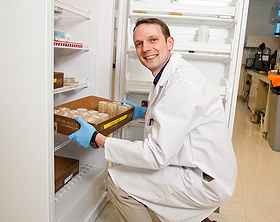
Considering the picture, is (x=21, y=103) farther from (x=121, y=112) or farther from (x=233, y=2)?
(x=233, y=2)

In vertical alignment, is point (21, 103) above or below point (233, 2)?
below

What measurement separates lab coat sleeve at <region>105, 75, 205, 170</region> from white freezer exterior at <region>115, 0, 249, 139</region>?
0.79m

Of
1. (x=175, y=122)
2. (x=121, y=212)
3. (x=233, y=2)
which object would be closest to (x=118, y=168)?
(x=121, y=212)

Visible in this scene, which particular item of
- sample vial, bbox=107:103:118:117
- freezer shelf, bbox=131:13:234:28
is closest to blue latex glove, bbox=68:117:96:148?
sample vial, bbox=107:103:118:117

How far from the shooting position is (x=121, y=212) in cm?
152

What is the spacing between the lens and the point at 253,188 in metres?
2.57

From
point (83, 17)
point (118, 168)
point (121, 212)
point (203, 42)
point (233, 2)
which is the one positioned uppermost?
point (233, 2)

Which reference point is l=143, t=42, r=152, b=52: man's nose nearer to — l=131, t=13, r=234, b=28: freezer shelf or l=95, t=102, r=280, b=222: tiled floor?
l=131, t=13, r=234, b=28: freezer shelf

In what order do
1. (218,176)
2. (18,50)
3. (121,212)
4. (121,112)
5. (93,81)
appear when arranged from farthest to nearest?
(93,81)
(121,112)
(121,212)
(218,176)
(18,50)

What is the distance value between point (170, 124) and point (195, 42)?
0.99m

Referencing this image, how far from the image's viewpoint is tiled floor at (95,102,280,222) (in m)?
2.08

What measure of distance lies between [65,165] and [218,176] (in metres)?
1.20

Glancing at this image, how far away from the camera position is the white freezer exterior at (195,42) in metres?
1.91

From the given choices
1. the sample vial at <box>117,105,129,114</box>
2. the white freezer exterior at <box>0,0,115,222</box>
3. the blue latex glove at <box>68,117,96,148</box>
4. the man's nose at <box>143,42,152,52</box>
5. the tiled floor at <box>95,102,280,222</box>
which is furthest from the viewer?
the tiled floor at <box>95,102,280,222</box>
